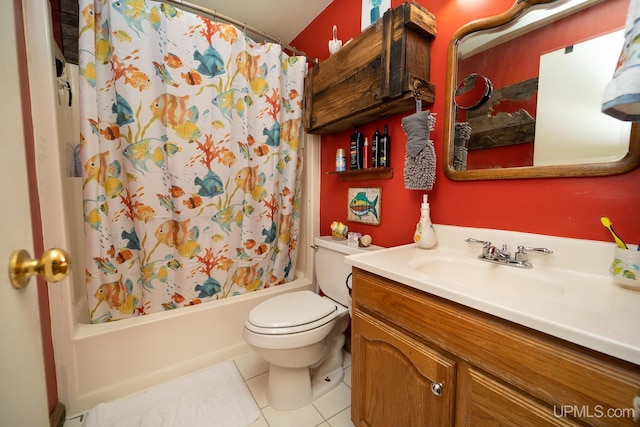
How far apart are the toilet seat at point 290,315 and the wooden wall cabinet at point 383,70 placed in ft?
3.39

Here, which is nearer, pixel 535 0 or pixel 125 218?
pixel 535 0

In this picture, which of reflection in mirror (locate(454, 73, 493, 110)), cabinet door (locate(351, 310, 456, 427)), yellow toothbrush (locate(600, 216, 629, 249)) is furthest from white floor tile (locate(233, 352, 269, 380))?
reflection in mirror (locate(454, 73, 493, 110))

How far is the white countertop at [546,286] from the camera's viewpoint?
1.46ft

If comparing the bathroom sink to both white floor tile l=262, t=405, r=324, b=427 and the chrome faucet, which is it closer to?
the chrome faucet

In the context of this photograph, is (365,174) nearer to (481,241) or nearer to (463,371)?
(481,241)

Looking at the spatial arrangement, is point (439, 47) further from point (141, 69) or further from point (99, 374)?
point (99, 374)

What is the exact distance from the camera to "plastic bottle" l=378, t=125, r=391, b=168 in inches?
51.7

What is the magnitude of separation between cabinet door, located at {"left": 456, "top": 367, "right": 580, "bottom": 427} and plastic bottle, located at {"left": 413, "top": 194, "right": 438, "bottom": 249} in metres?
0.54

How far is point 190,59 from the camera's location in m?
1.38

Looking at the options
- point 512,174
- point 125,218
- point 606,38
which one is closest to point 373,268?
point 512,174

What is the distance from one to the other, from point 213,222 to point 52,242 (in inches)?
27.2

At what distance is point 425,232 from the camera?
3.53ft

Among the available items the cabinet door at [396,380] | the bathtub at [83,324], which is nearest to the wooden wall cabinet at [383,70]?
the cabinet door at [396,380]

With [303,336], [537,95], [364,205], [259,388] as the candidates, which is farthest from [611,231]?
[259,388]
